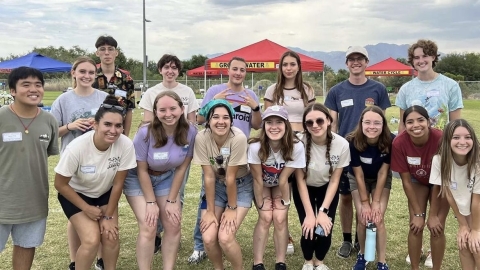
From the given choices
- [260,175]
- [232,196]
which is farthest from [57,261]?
[260,175]

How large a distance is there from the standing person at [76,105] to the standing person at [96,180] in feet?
1.41

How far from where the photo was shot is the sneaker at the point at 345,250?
433 centimetres

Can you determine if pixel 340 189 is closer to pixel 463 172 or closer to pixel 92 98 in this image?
pixel 463 172

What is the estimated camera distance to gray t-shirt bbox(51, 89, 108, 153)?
151 inches

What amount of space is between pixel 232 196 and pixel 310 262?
1.03 meters

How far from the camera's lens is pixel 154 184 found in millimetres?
3820

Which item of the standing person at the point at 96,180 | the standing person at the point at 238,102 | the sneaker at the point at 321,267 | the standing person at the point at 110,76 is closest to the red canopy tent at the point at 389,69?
the standing person at the point at 238,102

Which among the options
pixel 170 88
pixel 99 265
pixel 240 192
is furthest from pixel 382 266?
pixel 170 88

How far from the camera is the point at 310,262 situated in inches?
155

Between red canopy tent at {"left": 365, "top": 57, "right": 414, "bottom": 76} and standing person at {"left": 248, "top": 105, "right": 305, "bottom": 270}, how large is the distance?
84.7ft

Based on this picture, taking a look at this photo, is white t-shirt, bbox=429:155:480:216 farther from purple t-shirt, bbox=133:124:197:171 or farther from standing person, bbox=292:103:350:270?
purple t-shirt, bbox=133:124:197:171

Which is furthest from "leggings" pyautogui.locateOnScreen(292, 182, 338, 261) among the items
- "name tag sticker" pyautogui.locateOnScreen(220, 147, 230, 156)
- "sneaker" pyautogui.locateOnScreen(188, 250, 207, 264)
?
"sneaker" pyautogui.locateOnScreen(188, 250, 207, 264)

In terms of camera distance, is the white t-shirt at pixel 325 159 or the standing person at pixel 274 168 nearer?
the standing person at pixel 274 168

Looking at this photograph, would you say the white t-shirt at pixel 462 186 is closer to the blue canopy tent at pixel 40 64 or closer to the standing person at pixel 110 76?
the standing person at pixel 110 76
